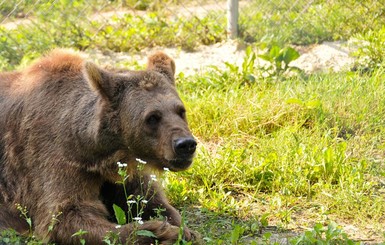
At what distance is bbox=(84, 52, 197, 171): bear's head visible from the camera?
538 centimetres

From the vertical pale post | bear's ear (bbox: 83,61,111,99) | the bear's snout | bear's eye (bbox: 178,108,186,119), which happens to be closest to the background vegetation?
the vertical pale post

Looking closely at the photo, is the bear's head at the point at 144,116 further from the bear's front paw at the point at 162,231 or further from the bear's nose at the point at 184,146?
the bear's front paw at the point at 162,231

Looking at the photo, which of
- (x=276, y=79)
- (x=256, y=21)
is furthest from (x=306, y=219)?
(x=256, y=21)

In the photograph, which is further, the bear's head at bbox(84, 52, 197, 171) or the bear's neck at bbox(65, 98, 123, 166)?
the bear's neck at bbox(65, 98, 123, 166)

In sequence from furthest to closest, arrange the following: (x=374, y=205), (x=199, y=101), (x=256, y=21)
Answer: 1. (x=256, y=21)
2. (x=199, y=101)
3. (x=374, y=205)

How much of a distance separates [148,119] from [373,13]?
217 inches

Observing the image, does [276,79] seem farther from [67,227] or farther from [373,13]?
[67,227]

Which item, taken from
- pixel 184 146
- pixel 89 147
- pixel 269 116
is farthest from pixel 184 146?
pixel 269 116

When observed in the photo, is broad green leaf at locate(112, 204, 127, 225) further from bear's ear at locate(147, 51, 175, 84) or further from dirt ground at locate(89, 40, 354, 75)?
dirt ground at locate(89, 40, 354, 75)

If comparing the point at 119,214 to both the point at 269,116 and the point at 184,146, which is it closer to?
the point at 184,146

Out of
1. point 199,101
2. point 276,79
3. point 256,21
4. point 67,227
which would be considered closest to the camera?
point 67,227

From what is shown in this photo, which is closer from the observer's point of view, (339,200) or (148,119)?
(148,119)

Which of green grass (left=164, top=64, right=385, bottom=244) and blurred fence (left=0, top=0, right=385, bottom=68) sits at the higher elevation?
blurred fence (left=0, top=0, right=385, bottom=68)

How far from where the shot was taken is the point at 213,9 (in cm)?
1071
